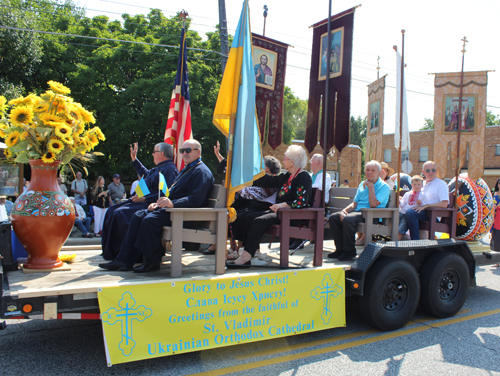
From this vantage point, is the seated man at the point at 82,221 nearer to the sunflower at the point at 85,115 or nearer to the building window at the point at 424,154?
the sunflower at the point at 85,115

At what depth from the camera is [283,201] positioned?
4.81m

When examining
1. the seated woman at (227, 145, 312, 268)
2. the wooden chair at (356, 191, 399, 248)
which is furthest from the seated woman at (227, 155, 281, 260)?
the wooden chair at (356, 191, 399, 248)

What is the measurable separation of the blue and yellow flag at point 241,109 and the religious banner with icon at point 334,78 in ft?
4.14

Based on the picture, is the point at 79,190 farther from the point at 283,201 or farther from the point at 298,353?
the point at 298,353

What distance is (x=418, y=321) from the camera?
478cm

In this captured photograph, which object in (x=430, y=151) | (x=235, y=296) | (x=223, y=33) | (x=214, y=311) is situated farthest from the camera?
(x=430, y=151)

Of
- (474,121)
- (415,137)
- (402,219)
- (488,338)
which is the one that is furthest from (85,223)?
(415,137)

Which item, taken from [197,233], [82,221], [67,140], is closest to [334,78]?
[197,233]

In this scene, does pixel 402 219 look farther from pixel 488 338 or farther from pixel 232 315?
pixel 232 315

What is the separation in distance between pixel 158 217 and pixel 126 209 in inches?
35.3

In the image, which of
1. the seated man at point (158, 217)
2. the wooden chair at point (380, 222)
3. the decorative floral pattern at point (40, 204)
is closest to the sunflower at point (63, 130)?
the decorative floral pattern at point (40, 204)

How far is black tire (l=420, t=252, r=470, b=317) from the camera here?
4.72 m

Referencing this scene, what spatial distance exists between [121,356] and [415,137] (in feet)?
139

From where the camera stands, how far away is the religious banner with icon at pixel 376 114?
28.2ft
